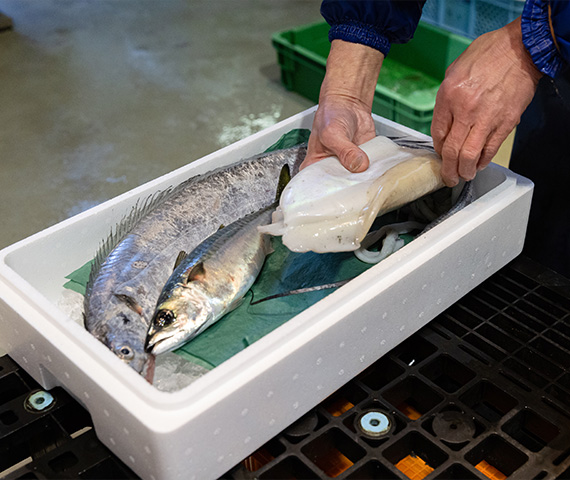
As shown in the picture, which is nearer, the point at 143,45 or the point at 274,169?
the point at 274,169

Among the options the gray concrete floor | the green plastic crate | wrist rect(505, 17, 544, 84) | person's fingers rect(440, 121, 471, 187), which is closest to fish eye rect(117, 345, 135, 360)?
person's fingers rect(440, 121, 471, 187)

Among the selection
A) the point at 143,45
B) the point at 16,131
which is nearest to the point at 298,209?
the point at 16,131

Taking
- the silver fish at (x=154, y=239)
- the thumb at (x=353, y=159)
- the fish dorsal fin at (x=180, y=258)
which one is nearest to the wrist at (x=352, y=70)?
the silver fish at (x=154, y=239)

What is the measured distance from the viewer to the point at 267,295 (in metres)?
1.33

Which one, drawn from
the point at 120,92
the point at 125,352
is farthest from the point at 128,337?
the point at 120,92

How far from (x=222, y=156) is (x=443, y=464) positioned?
0.85 metres

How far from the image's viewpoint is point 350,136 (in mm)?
1499

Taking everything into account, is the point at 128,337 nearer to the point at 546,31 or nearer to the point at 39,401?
the point at 39,401

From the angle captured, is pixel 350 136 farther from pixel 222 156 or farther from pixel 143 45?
pixel 143 45

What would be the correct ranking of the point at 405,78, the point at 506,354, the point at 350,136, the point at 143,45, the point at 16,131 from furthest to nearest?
the point at 143,45, the point at 405,78, the point at 16,131, the point at 350,136, the point at 506,354

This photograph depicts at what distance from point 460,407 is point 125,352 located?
0.57 meters

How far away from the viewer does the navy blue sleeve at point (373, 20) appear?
5.03ft

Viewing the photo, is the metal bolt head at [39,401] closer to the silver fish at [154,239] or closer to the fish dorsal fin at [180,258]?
the silver fish at [154,239]

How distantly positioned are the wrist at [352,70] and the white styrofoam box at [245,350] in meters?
0.36
